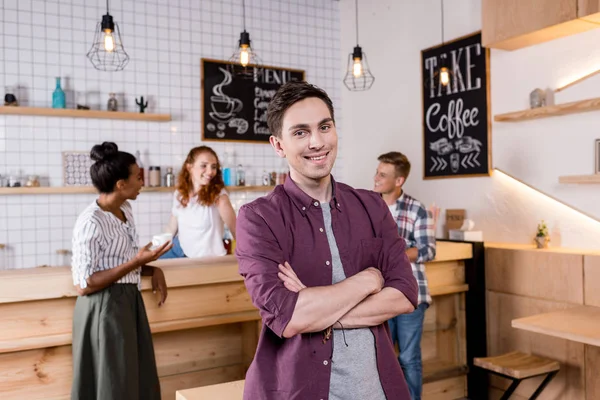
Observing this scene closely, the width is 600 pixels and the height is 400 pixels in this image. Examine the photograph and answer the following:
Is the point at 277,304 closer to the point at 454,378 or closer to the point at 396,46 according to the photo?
the point at 454,378

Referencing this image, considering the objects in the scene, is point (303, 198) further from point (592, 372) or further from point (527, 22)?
point (527, 22)

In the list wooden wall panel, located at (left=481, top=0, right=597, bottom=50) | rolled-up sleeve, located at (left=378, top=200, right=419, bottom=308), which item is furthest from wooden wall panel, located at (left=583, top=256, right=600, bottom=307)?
rolled-up sleeve, located at (left=378, top=200, right=419, bottom=308)

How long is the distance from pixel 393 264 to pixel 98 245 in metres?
1.43

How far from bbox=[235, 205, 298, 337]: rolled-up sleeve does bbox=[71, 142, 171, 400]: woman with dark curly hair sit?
114cm

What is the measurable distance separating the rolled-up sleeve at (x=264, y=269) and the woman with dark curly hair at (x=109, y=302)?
114 cm

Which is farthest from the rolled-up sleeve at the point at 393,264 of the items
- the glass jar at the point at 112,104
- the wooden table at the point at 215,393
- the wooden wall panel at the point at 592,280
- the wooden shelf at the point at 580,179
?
the glass jar at the point at 112,104

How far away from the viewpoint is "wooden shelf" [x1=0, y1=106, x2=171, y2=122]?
4.68 metres

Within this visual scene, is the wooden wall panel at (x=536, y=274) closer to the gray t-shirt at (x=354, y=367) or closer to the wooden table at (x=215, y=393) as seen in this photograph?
the wooden table at (x=215, y=393)

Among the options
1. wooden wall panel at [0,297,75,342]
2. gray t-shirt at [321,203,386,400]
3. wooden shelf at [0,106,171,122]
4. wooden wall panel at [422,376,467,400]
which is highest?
wooden shelf at [0,106,171,122]

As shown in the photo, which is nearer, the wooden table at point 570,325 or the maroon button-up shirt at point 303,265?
the maroon button-up shirt at point 303,265

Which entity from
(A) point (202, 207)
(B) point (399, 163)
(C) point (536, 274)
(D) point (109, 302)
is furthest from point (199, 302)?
(C) point (536, 274)

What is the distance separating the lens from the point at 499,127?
4.37m

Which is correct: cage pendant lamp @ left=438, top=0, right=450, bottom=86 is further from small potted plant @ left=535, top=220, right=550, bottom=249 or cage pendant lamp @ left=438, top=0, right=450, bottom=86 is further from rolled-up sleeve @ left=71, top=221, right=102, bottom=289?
rolled-up sleeve @ left=71, top=221, right=102, bottom=289

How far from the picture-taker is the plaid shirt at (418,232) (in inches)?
134
